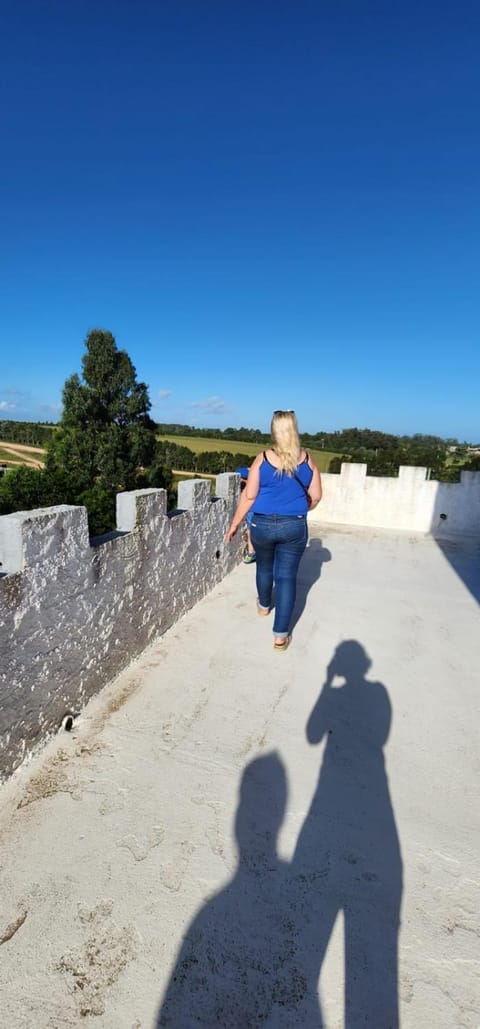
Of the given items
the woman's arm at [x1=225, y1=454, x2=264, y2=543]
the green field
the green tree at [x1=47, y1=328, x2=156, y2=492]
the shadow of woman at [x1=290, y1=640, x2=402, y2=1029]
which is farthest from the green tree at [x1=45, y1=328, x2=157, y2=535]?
the shadow of woman at [x1=290, y1=640, x2=402, y2=1029]

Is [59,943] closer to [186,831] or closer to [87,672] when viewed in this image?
[186,831]

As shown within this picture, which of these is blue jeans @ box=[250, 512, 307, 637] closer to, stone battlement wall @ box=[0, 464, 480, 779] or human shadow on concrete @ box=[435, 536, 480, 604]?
stone battlement wall @ box=[0, 464, 480, 779]

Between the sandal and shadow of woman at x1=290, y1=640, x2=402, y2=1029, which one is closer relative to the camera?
shadow of woman at x1=290, y1=640, x2=402, y2=1029

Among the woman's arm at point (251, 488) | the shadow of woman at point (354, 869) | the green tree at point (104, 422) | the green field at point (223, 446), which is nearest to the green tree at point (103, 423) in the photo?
the green tree at point (104, 422)

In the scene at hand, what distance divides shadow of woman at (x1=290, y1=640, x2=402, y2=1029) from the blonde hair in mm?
1552

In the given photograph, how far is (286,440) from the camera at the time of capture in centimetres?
323

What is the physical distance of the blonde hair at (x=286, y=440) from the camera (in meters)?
3.24

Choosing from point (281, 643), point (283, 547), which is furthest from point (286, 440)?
point (281, 643)

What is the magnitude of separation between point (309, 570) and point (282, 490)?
8.30ft

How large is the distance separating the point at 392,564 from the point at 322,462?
35.1 feet

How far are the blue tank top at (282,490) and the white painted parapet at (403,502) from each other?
245 inches

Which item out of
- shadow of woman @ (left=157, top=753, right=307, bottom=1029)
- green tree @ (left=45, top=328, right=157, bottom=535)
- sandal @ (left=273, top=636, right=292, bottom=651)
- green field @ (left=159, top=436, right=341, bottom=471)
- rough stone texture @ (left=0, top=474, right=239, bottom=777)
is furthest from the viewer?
green field @ (left=159, top=436, right=341, bottom=471)

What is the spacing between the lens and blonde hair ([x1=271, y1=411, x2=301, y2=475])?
3236mm

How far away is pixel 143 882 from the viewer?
1.70 meters
